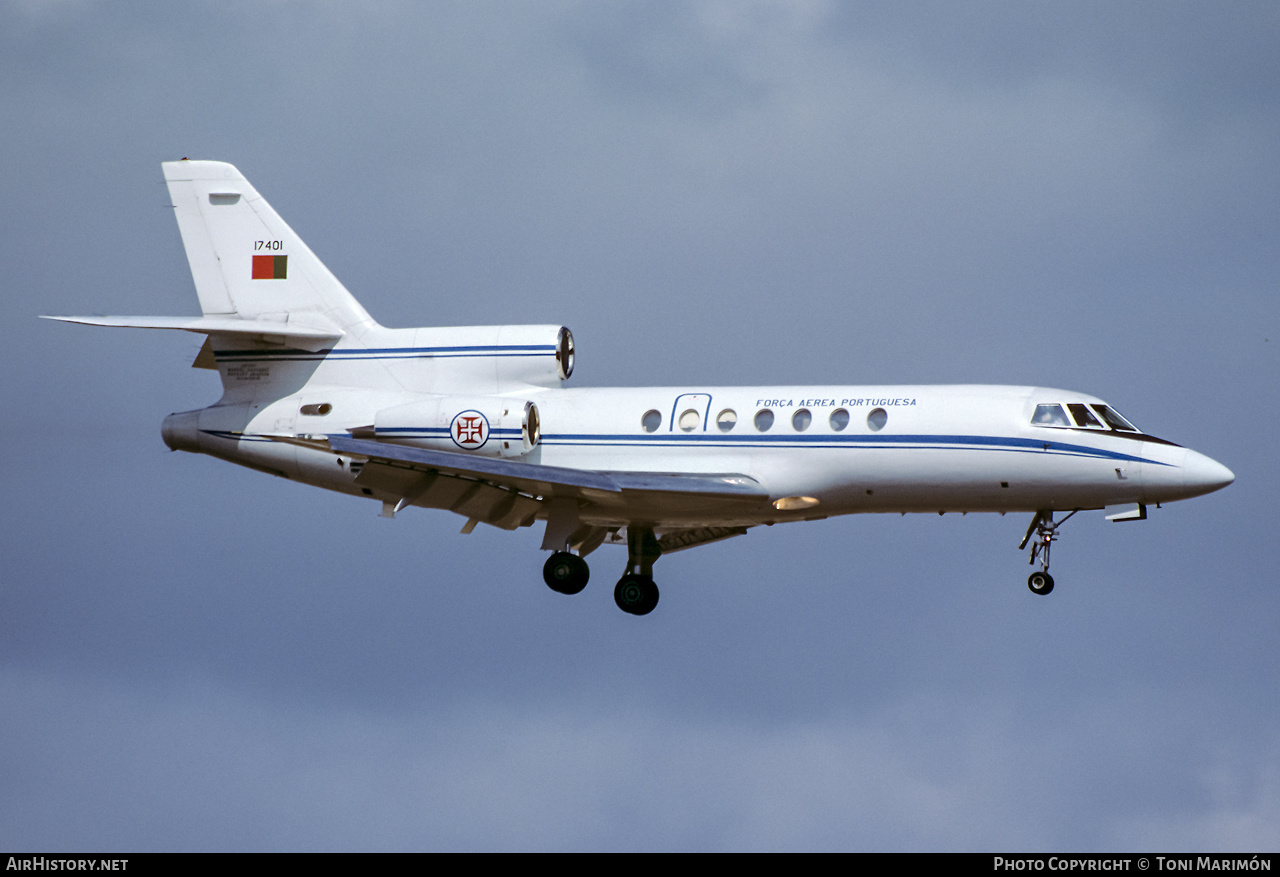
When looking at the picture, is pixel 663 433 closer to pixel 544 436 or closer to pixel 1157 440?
pixel 544 436

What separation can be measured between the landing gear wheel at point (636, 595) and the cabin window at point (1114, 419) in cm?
955

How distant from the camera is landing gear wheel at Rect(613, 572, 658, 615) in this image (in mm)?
37125

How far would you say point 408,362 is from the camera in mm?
37312

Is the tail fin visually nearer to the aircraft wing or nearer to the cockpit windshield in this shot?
the aircraft wing

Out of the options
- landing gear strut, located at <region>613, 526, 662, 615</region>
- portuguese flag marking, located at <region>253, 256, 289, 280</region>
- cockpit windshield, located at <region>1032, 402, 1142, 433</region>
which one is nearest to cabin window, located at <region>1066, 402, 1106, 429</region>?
cockpit windshield, located at <region>1032, 402, 1142, 433</region>

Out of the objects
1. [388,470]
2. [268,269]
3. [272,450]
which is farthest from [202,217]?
[388,470]

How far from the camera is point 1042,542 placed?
34406 millimetres

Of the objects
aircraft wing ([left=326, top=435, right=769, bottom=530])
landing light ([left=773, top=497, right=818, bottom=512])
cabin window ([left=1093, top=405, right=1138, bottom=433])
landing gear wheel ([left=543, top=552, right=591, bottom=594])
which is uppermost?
cabin window ([left=1093, top=405, right=1138, bottom=433])

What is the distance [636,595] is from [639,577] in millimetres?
446

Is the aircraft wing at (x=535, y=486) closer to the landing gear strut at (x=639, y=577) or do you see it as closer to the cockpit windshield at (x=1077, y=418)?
the landing gear strut at (x=639, y=577)

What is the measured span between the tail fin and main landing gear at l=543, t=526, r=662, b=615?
6841mm

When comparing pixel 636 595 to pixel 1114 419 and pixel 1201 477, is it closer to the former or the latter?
pixel 1114 419

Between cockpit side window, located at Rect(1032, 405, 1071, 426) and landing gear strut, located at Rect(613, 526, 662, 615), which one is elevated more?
cockpit side window, located at Rect(1032, 405, 1071, 426)

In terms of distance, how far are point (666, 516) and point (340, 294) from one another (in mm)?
8562
